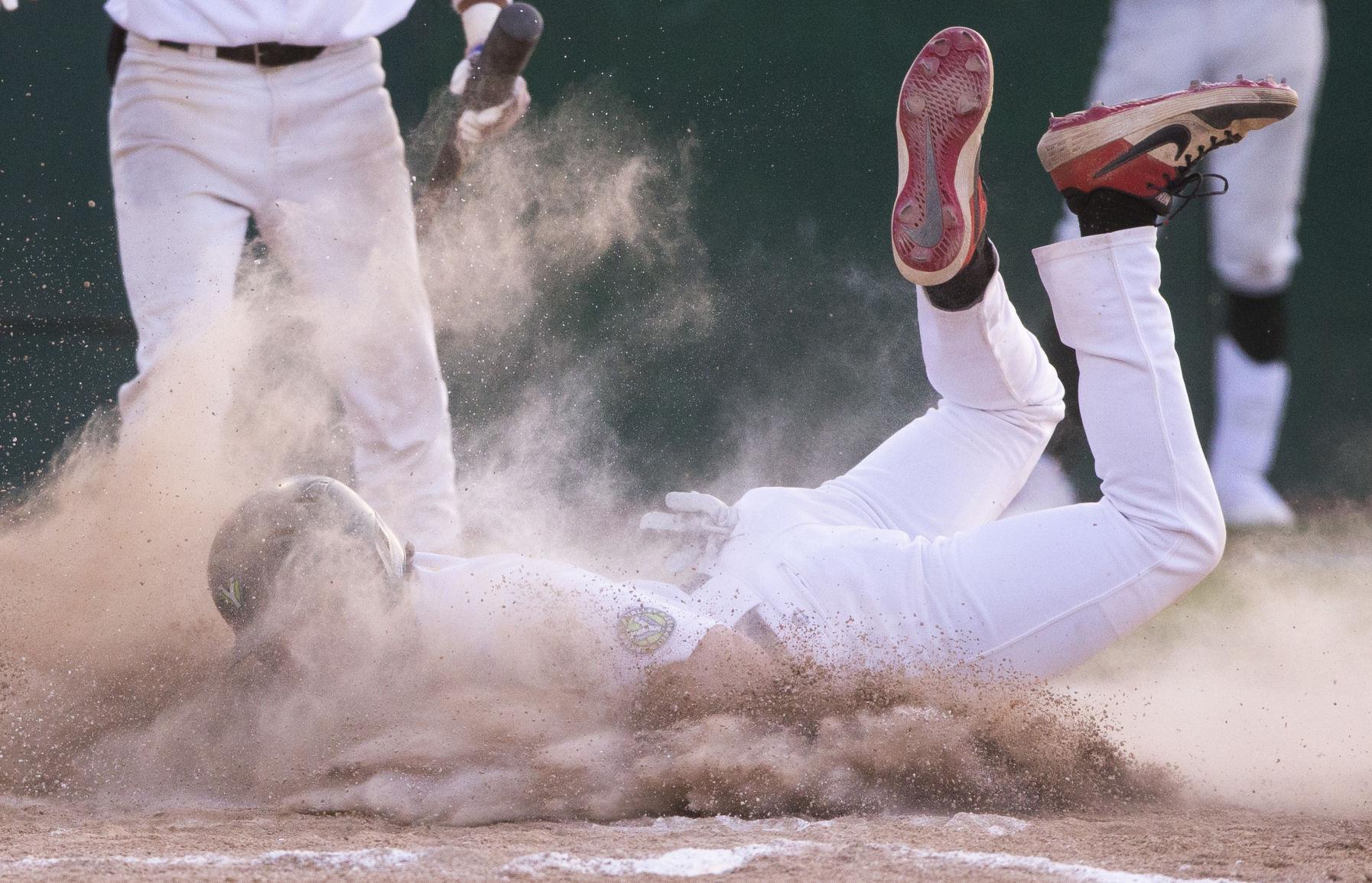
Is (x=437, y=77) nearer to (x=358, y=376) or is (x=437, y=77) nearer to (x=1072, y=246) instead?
(x=358, y=376)

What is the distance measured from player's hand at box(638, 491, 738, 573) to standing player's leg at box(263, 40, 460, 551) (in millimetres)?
1191

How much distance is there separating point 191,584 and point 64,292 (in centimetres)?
212

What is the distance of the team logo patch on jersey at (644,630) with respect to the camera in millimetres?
1879

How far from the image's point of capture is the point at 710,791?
1.85 m

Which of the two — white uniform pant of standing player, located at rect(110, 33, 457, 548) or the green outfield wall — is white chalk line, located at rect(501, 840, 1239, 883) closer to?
white uniform pant of standing player, located at rect(110, 33, 457, 548)

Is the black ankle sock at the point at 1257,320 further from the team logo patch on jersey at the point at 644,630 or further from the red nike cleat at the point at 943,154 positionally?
the team logo patch on jersey at the point at 644,630

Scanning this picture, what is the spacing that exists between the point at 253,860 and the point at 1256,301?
12.8 feet

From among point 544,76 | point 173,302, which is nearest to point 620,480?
point 544,76

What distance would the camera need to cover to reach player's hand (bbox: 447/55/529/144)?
11.0 feet

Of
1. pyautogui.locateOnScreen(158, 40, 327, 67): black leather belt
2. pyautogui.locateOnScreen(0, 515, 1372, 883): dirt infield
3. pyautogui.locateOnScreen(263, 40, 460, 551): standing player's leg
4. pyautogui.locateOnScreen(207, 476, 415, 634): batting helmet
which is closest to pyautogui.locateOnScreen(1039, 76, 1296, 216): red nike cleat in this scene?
pyautogui.locateOnScreen(0, 515, 1372, 883): dirt infield

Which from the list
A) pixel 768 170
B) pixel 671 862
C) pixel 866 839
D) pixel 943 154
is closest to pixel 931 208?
pixel 943 154

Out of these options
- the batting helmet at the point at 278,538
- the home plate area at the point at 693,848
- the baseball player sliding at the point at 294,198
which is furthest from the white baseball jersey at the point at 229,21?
the home plate area at the point at 693,848

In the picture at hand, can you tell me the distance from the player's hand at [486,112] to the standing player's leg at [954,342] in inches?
56.9

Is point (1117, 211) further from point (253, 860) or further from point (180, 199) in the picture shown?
point (180, 199)
